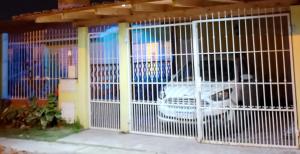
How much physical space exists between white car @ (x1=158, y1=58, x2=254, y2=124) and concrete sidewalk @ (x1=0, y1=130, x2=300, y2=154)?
0.65 m

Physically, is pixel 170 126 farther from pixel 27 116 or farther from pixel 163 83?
pixel 27 116

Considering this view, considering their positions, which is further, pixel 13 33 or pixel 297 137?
pixel 13 33

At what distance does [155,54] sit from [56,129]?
11.9ft

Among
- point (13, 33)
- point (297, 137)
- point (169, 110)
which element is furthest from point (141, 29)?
point (13, 33)

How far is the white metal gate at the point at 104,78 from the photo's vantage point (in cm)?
847

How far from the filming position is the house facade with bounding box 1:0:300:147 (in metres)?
6.66

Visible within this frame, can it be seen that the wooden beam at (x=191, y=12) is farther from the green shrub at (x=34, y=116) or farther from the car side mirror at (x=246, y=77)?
the green shrub at (x=34, y=116)

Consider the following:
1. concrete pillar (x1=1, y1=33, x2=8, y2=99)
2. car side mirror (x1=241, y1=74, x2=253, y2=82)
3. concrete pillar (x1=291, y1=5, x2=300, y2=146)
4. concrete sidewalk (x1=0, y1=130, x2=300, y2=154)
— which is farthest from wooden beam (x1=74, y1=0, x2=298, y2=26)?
concrete pillar (x1=1, y1=33, x2=8, y2=99)

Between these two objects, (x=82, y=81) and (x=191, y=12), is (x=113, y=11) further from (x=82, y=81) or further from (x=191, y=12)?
(x=82, y=81)

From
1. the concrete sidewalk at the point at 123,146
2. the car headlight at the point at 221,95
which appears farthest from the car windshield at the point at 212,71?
the concrete sidewalk at the point at 123,146

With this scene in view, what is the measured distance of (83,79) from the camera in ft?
29.2

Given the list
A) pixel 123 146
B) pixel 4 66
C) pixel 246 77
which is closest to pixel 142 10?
pixel 246 77

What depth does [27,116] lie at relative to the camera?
9.38m

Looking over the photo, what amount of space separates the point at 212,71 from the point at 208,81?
44 centimetres
